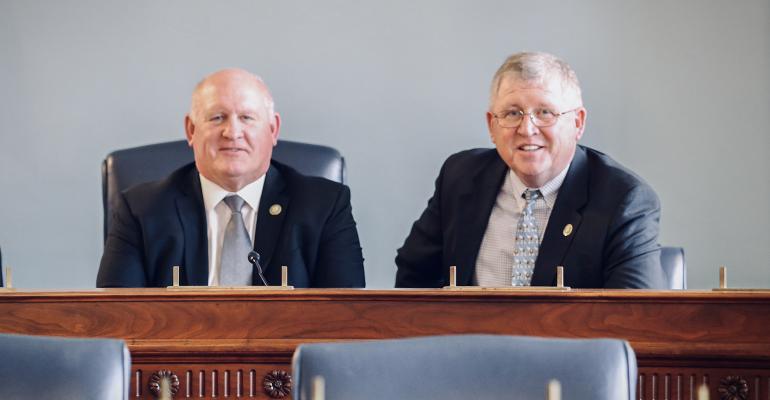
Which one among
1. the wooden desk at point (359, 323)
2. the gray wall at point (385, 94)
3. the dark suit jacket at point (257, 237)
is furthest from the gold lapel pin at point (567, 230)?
the gray wall at point (385, 94)

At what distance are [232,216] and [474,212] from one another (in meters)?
0.71

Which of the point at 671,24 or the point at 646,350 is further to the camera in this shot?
the point at 671,24

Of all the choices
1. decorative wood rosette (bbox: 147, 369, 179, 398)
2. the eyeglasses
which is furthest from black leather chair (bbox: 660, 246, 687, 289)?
decorative wood rosette (bbox: 147, 369, 179, 398)

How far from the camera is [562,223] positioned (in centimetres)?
343

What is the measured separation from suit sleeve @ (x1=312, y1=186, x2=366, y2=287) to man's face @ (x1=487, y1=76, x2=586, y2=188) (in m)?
0.52

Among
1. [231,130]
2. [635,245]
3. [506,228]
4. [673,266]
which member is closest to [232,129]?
[231,130]

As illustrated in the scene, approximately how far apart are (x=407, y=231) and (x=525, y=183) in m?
1.26

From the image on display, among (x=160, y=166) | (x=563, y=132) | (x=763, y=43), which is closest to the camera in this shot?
(x=563, y=132)

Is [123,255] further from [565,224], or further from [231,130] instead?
[565,224]

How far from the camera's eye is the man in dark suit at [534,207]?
3.35 m

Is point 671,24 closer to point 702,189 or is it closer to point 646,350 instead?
point 702,189

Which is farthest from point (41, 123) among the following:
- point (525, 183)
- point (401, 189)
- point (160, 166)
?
point (525, 183)

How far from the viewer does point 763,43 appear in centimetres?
463

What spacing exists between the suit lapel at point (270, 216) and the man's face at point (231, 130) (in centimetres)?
6
